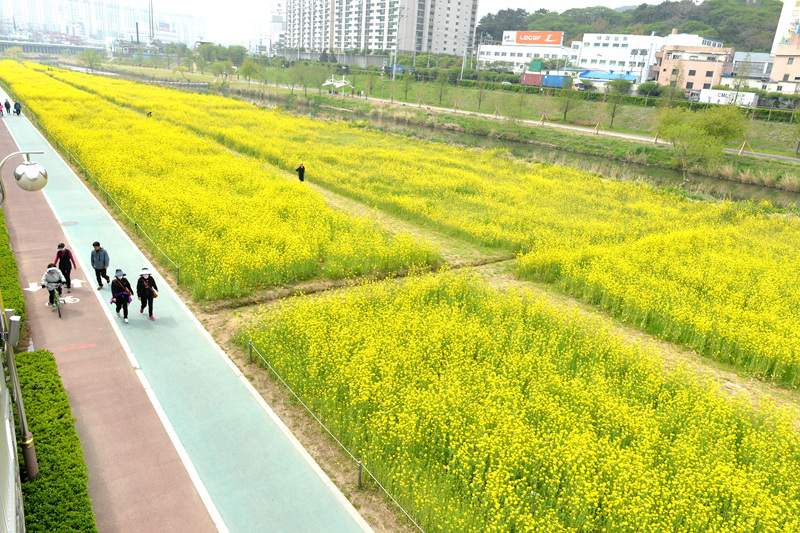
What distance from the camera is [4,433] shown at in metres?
5.24

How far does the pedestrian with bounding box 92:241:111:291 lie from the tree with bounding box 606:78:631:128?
62.6 metres

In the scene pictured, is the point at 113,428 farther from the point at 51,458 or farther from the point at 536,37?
the point at 536,37

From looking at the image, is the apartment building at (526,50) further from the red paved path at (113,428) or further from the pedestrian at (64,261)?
the red paved path at (113,428)

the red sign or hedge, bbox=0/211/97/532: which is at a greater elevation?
the red sign

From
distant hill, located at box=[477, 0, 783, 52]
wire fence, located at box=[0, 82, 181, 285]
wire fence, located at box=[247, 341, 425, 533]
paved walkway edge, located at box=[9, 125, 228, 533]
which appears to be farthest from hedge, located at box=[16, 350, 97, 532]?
distant hill, located at box=[477, 0, 783, 52]

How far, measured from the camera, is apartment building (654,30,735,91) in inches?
3174

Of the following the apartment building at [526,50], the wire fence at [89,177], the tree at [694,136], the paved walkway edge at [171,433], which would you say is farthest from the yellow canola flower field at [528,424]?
the apartment building at [526,50]

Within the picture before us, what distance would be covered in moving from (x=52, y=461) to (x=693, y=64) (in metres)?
97.5

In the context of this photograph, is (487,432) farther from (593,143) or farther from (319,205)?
(593,143)

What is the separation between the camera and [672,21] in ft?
382

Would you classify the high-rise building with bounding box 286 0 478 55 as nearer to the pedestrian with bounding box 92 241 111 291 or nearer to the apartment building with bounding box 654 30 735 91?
the apartment building with bounding box 654 30 735 91

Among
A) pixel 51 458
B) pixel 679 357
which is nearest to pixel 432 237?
A: pixel 679 357

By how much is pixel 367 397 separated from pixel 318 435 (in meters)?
1.09

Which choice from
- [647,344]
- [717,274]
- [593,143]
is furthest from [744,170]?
[647,344]
